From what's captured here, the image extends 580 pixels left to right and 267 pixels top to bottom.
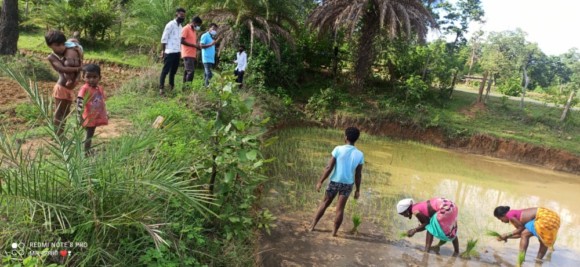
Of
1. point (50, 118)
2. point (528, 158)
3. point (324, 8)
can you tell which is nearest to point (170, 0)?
point (324, 8)

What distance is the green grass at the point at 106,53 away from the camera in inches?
514

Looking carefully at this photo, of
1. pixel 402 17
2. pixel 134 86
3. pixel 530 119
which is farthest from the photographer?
pixel 530 119

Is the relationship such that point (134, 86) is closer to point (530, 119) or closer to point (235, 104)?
point (235, 104)

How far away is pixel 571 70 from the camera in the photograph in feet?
169

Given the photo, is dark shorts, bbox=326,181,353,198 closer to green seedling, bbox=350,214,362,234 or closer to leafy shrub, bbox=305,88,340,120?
green seedling, bbox=350,214,362,234

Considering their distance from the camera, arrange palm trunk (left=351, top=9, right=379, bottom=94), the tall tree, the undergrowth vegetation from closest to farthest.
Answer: the undergrowth vegetation
the tall tree
palm trunk (left=351, top=9, right=379, bottom=94)

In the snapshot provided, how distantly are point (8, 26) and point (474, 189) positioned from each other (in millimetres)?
12553

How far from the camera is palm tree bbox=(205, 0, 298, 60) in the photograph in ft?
40.2

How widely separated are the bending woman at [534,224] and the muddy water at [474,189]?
0.34m

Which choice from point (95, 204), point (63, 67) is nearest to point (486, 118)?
point (63, 67)

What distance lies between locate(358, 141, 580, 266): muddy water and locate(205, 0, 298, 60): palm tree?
4682 mm

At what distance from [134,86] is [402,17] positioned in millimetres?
8813

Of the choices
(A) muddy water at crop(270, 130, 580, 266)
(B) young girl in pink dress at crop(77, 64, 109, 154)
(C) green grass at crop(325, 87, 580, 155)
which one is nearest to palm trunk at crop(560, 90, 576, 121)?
(C) green grass at crop(325, 87, 580, 155)

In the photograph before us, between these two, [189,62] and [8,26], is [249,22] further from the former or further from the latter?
[8,26]
